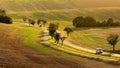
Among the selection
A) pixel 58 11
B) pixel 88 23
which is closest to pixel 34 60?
pixel 88 23

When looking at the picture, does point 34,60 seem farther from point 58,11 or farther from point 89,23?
point 58,11

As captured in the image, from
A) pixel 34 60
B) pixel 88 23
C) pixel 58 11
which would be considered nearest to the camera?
pixel 34 60

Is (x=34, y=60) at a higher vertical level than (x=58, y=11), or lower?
lower

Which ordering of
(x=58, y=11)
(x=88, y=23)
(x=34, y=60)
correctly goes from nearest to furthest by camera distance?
(x=34, y=60), (x=88, y=23), (x=58, y=11)

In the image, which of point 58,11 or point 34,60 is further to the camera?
point 58,11

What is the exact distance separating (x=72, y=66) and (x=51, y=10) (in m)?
135

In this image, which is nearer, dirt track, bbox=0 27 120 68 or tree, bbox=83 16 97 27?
dirt track, bbox=0 27 120 68

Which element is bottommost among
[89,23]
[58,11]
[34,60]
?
[34,60]

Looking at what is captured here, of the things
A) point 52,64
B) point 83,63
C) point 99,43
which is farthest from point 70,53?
point 99,43

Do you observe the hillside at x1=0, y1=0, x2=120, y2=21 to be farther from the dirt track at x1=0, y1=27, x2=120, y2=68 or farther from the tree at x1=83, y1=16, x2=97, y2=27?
the dirt track at x1=0, y1=27, x2=120, y2=68

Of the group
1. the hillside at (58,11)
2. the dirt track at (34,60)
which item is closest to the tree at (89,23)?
the hillside at (58,11)

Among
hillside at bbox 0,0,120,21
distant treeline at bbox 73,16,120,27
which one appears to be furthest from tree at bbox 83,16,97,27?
hillside at bbox 0,0,120,21

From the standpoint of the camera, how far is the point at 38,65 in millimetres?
50562

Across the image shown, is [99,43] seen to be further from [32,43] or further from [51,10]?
[51,10]
